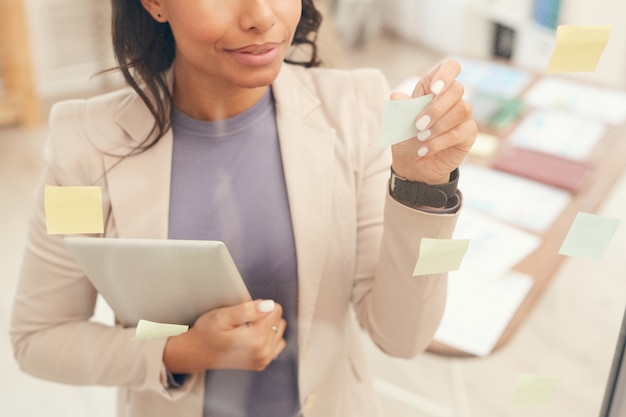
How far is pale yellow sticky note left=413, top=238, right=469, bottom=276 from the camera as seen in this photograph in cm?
69

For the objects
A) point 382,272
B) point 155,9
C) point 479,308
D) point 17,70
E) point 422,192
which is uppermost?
point 155,9

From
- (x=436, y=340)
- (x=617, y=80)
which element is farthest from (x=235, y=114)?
(x=617, y=80)

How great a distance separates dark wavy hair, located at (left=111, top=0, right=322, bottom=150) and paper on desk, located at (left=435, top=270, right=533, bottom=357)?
0.56 metres

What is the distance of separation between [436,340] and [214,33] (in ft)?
2.21

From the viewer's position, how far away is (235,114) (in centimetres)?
79

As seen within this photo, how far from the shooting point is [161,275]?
0.70 metres

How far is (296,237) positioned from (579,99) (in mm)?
1252

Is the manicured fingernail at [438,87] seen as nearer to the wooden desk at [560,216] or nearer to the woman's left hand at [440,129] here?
the woman's left hand at [440,129]

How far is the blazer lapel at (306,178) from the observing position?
783 mm

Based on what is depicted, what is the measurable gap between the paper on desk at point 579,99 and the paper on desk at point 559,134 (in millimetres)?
29

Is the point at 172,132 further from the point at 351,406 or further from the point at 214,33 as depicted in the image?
the point at 351,406

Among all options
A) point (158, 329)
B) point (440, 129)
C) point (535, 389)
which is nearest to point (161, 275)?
point (158, 329)

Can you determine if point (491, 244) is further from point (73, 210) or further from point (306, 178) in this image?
point (73, 210)

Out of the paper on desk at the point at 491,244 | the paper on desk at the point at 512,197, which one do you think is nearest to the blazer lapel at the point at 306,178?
the paper on desk at the point at 491,244
